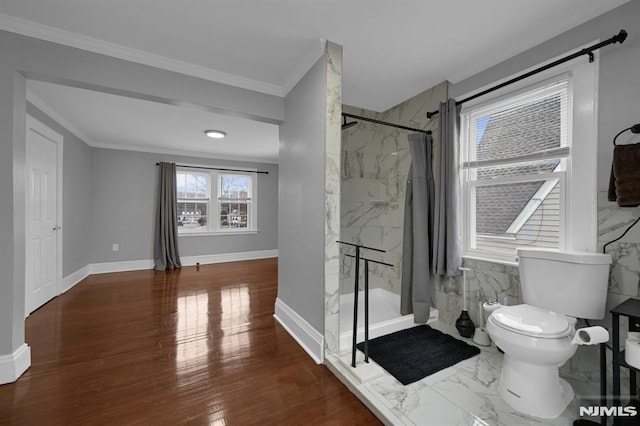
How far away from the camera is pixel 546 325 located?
1.50 meters

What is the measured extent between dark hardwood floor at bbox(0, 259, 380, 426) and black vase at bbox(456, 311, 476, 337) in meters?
1.29

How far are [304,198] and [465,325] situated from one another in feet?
6.05

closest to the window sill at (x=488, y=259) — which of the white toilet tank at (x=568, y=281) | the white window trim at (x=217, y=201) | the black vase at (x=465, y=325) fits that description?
the white toilet tank at (x=568, y=281)

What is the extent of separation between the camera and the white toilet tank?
1.60 metres

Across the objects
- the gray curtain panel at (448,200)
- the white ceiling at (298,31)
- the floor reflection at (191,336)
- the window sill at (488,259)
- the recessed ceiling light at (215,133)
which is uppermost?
the white ceiling at (298,31)

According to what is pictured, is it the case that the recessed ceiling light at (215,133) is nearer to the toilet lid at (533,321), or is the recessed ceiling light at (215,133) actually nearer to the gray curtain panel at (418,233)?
the gray curtain panel at (418,233)

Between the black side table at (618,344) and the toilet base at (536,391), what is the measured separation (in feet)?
0.81

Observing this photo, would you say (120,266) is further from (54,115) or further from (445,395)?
(445,395)

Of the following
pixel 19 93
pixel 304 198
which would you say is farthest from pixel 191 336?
pixel 19 93

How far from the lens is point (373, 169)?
3.42 meters

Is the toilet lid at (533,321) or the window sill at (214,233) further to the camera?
the window sill at (214,233)

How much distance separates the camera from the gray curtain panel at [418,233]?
2.61 m

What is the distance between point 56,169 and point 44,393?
A: 120 inches

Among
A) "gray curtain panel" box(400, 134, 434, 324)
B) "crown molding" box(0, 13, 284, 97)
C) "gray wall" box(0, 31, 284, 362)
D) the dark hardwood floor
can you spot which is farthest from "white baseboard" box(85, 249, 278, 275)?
"gray curtain panel" box(400, 134, 434, 324)
